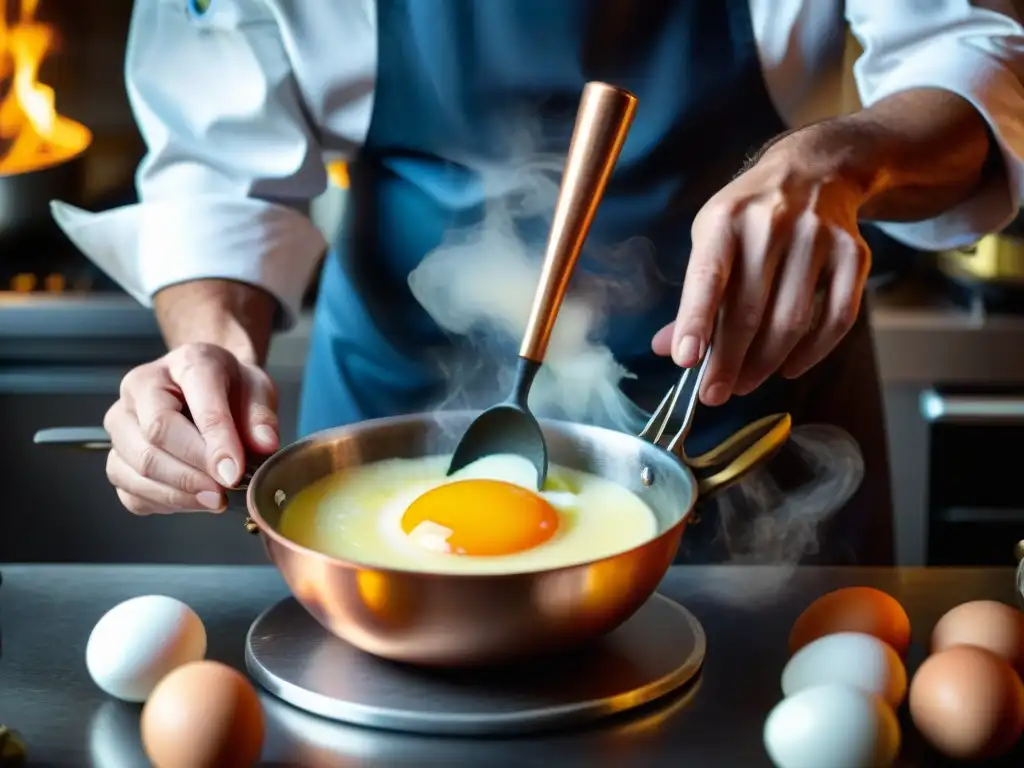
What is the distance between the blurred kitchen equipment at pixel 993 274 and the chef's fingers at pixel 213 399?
1.33 meters

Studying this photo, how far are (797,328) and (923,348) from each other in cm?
109

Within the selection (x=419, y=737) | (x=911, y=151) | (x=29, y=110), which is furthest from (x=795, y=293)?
(x=29, y=110)

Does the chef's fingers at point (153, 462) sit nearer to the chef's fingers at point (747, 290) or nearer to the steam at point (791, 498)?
the chef's fingers at point (747, 290)

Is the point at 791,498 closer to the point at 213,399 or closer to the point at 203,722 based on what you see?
the point at 213,399

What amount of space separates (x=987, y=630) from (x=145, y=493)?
570 mm

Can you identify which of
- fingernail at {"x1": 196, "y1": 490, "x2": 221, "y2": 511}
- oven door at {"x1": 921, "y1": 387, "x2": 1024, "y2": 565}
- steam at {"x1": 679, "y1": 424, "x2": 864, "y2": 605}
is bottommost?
oven door at {"x1": 921, "y1": 387, "x2": 1024, "y2": 565}

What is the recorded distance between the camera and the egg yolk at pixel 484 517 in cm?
79

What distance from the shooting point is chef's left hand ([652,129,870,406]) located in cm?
79

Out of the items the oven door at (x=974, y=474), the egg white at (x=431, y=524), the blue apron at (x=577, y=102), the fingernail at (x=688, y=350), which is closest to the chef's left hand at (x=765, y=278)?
the fingernail at (x=688, y=350)

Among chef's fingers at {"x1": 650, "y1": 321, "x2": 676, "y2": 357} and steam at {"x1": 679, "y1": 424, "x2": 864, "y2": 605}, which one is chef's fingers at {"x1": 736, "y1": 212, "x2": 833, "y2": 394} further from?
steam at {"x1": 679, "y1": 424, "x2": 864, "y2": 605}

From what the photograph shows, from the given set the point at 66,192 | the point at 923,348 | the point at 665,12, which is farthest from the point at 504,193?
the point at 66,192

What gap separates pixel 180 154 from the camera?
121cm

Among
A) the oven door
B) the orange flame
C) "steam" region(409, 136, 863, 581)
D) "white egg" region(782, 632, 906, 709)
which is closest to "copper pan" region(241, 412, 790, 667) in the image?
"white egg" region(782, 632, 906, 709)

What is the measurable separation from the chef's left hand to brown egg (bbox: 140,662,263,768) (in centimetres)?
33
